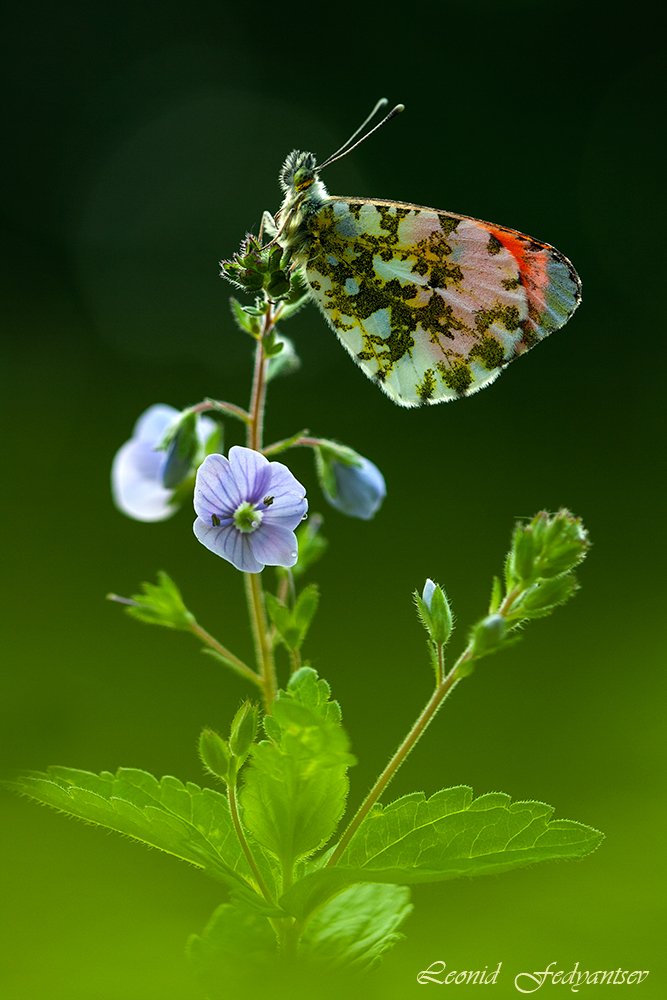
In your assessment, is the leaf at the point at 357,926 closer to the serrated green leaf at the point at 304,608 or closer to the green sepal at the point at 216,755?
the green sepal at the point at 216,755

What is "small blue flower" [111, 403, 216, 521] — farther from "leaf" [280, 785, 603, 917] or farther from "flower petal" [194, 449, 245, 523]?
"leaf" [280, 785, 603, 917]

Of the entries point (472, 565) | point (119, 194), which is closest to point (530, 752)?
point (472, 565)

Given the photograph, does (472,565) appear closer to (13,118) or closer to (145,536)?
(145,536)

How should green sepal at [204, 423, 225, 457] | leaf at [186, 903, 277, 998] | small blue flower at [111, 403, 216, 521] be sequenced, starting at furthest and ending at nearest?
small blue flower at [111, 403, 216, 521]
green sepal at [204, 423, 225, 457]
leaf at [186, 903, 277, 998]

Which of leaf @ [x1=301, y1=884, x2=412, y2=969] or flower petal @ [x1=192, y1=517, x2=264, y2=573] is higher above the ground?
flower petal @ [x1=192, y1=517, x2=264, y2=573]

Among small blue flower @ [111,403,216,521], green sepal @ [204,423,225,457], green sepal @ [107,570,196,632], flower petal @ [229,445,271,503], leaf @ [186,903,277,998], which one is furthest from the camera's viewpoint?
small blue flower @ [111,403,216,521]

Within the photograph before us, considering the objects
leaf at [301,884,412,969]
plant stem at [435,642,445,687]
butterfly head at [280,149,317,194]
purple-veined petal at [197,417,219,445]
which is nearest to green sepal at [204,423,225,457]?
purple-veined petal at [197,417,219,445]
